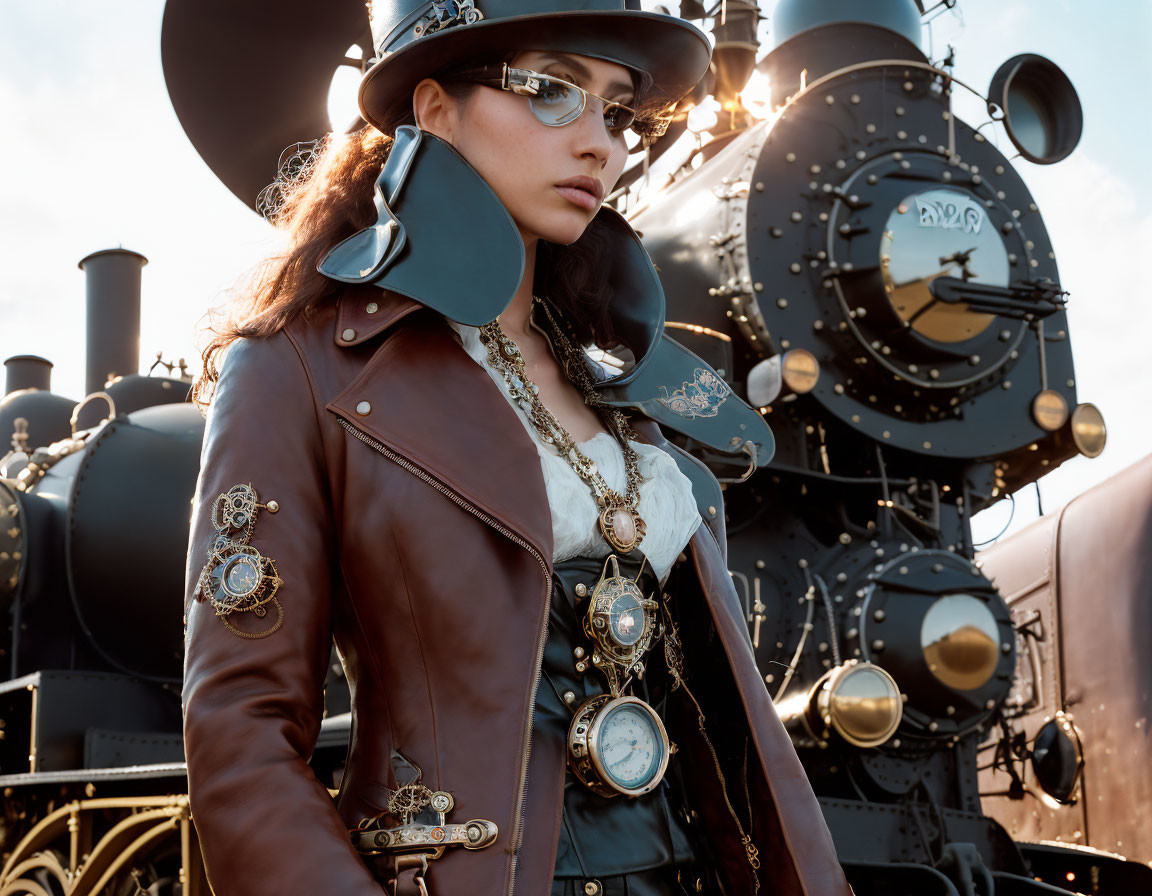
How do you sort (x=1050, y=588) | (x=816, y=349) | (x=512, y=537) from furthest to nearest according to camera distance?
(x=1050, y=588) → (x=816, y=349) → (x=512, y=537)

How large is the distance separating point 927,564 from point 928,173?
5.27ft

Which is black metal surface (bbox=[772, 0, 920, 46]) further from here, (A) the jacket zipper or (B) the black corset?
(A) the jacket zipper

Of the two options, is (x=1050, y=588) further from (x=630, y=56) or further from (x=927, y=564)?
(x=630, y=56)

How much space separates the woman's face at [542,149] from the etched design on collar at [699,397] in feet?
1.19

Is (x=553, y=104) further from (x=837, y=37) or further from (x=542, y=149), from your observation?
(x=837, y=37)

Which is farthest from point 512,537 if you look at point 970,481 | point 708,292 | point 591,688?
point 970,481

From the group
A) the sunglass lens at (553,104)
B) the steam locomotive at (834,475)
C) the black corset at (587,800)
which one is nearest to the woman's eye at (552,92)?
the sunglass lens at (553,104)

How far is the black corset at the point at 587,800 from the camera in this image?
1496 mm

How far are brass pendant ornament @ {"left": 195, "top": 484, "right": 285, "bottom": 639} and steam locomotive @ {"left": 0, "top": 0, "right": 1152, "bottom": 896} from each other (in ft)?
9.09

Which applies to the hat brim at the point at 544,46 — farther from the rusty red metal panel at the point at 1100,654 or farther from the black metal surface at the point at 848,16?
the black metal surface at the point at 848,16

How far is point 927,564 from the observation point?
14.9ft

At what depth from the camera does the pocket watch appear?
151 centimetres

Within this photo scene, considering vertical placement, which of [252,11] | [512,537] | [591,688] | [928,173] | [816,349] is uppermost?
[252,11]

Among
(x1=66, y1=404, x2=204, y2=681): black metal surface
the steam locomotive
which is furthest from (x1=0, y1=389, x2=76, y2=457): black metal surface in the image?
(x1=66, y1=404, x2=204, y2=681): black metal surface
